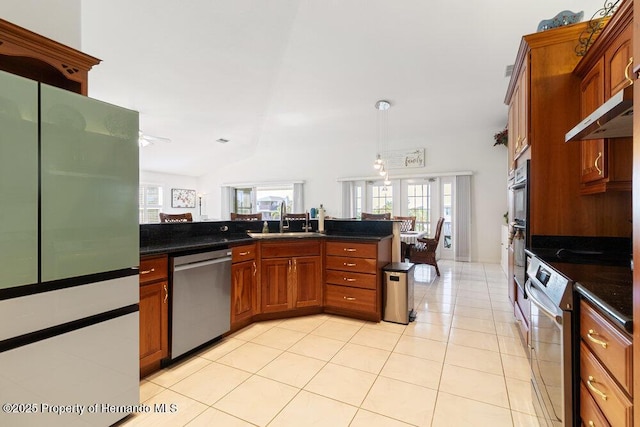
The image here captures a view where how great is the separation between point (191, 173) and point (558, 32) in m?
9.10

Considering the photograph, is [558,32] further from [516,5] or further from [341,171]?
[341,171]

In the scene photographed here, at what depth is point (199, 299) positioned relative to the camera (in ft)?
7.36

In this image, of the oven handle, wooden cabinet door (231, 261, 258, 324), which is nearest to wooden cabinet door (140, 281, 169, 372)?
wooden cabinet door (231, 261, 258, 324)

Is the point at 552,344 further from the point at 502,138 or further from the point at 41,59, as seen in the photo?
the point at 502,138

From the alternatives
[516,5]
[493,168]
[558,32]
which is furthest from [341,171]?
[558,32]

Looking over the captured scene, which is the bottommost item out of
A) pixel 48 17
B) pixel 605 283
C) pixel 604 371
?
pixel 604 371

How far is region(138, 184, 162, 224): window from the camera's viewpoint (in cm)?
789

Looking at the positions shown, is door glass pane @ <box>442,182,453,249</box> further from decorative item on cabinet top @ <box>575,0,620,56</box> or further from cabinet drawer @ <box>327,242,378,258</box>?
decorative item on cabinet top @ <box>575,0,620,56</box>

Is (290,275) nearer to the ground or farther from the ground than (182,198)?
nearer to the ground

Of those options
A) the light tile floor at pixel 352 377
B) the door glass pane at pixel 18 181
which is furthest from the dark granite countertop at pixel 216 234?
the light tile floor at pixel 352 377

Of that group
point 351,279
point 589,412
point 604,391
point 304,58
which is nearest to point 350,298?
point 351,279

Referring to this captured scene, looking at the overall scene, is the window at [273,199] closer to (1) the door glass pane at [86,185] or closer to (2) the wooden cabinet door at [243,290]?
(2) the wooden cabinet door at [243,290]

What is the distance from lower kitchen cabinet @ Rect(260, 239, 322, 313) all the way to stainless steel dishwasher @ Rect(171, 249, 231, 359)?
1.54ft

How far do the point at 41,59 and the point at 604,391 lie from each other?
2.80 meters
